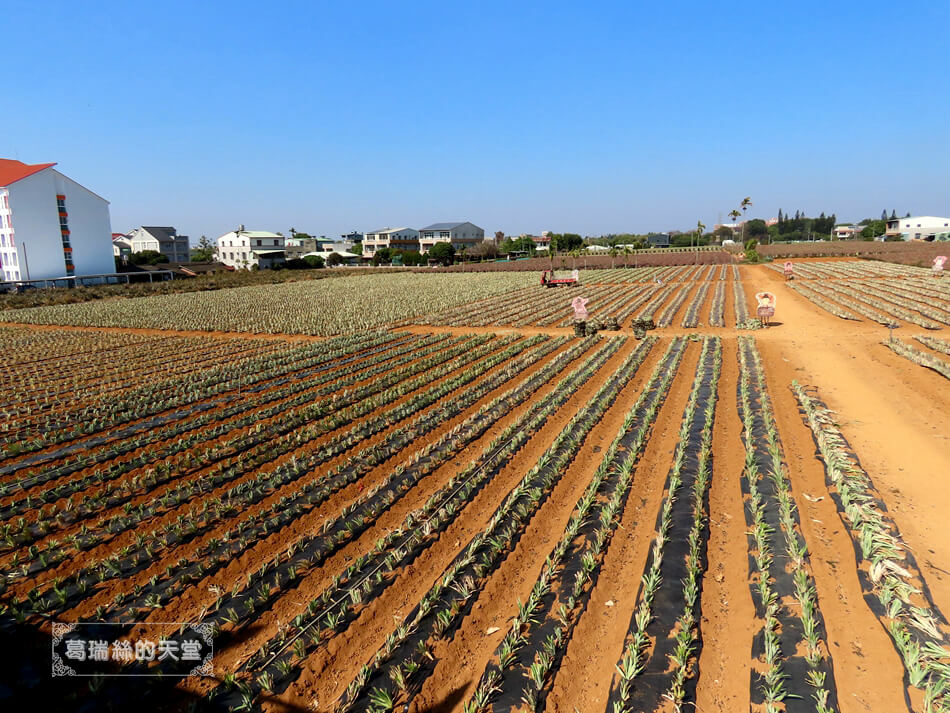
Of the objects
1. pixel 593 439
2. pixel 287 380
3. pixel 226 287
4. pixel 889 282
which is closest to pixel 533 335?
pixel 287 380

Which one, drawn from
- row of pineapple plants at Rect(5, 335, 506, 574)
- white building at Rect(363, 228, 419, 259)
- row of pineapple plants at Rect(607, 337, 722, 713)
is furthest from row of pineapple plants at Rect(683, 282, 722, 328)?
white building at Rect(363, 228, 419, 259)

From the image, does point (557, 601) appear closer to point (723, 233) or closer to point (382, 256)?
point (382, 256)

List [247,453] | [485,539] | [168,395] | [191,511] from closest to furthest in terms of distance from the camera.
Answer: [485,539] < [191,511] < [247,453] < [168,395]

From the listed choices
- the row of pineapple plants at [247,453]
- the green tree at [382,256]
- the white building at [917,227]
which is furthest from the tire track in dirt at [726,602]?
the white building at [917,227]

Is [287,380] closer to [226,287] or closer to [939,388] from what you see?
[939,388]

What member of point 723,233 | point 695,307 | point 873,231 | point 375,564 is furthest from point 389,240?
point 723,233

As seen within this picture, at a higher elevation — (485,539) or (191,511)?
(191,511)
